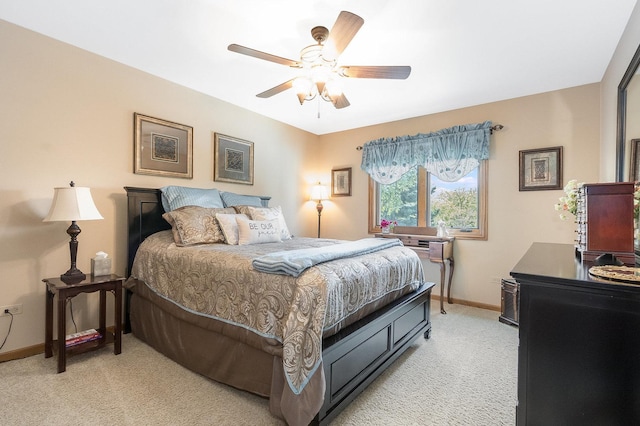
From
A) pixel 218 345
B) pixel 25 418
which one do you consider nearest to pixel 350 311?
Answer: pixel 218 345

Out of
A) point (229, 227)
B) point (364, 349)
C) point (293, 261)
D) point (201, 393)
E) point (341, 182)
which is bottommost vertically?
point (201, 393)

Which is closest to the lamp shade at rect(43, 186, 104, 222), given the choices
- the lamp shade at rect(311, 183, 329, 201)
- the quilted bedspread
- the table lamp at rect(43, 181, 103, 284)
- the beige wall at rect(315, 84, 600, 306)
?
the table lamp at rect(43, 181, 103, 284)

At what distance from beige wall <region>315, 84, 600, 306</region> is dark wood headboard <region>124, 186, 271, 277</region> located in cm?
338

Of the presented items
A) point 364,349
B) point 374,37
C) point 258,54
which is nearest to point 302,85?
point 258,54

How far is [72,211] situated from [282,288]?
1.79 metres

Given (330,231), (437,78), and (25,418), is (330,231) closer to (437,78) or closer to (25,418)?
(437,78)

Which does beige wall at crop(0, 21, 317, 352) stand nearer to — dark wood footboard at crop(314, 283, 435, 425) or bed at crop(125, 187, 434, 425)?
bed at crop(125, 187, 434, 425)

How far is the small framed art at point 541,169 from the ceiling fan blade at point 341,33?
273cm

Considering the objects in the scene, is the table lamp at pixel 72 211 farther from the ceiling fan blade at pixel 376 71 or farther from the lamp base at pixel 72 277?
the ceiling fan blade at pixel 376 71

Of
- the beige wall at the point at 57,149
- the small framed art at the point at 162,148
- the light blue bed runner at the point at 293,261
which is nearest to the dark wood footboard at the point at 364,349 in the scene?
the light blue bed runner at the point at 293,261

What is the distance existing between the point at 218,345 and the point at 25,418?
41.8 inches

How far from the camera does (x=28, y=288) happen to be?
2.45 metres

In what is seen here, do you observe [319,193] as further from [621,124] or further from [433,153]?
[621,124]

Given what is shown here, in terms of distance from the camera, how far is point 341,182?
5.07 m
